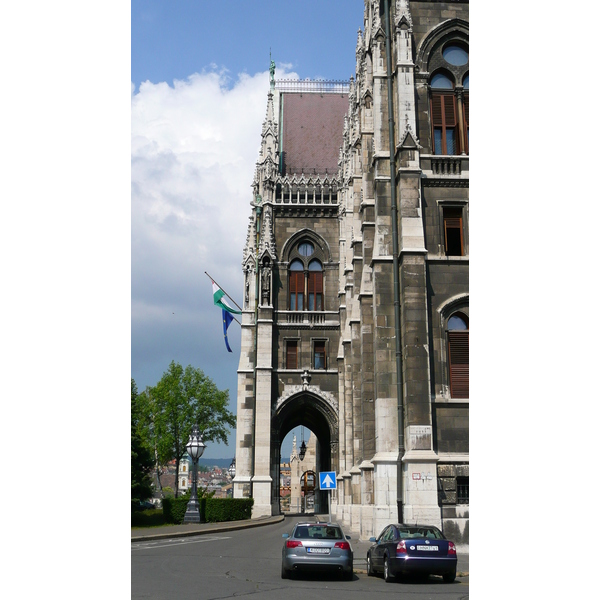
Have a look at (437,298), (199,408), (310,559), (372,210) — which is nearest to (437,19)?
(372,210)

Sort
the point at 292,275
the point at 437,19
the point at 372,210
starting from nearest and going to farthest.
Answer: the point at 437,19 → the point at 372,210 → the point at 292,275

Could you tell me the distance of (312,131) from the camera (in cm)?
5756

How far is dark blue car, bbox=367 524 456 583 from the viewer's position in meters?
14.3

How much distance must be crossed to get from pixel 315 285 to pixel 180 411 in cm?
2373

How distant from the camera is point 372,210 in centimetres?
3006

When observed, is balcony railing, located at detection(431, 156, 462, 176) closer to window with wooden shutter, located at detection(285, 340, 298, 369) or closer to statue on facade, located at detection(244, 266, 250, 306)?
window with wooden shutter, located at detection(285, 340, 298, 369)

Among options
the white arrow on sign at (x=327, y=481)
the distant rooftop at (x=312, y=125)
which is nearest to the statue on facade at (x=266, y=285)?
the distant rooftop at (x=312, y=125)

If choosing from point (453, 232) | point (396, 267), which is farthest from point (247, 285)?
point (453, 232)

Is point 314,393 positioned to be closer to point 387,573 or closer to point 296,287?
point 296,287

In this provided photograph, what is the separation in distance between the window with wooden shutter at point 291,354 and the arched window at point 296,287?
8.43 ft
